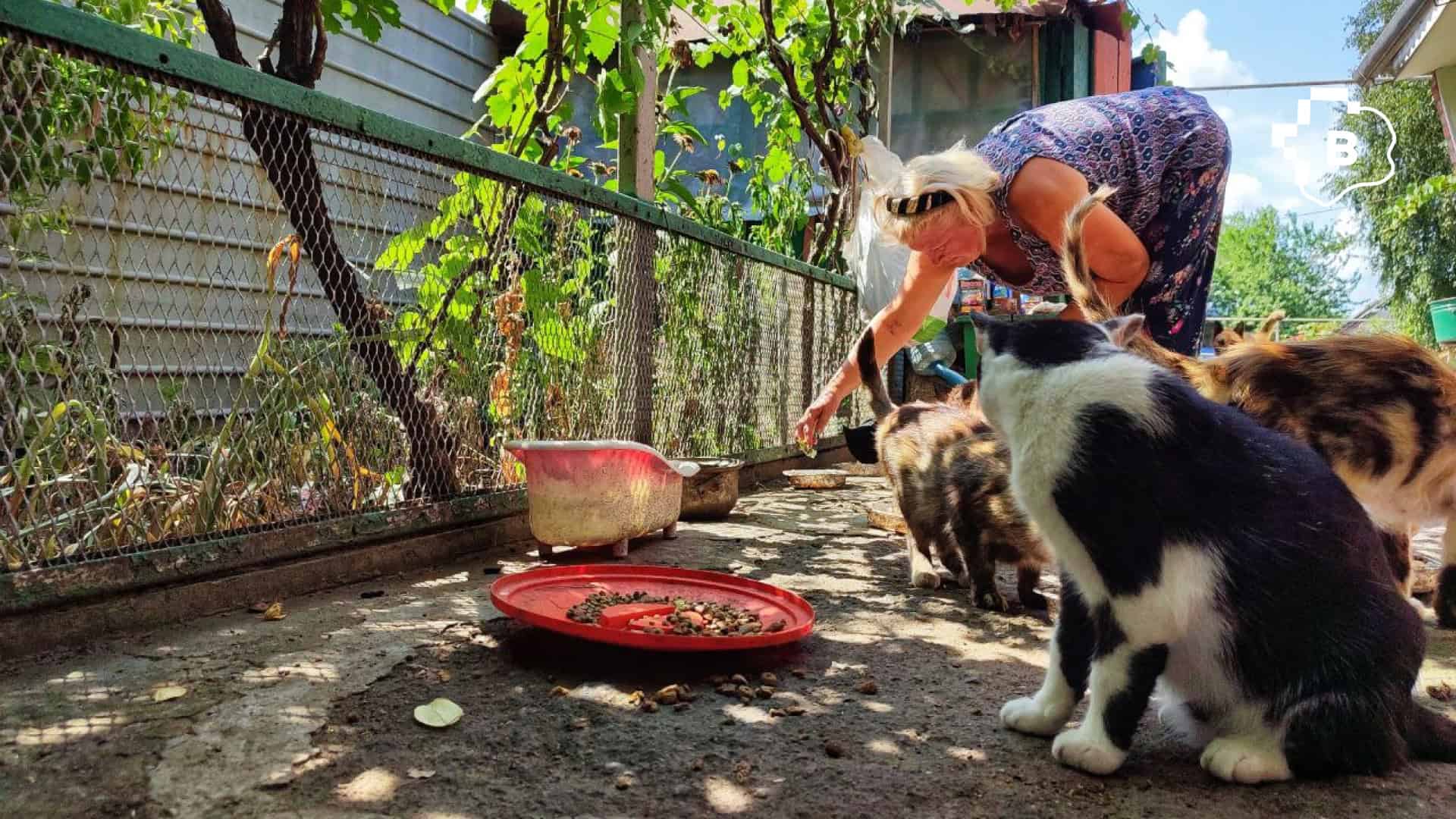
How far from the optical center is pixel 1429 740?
1781mm

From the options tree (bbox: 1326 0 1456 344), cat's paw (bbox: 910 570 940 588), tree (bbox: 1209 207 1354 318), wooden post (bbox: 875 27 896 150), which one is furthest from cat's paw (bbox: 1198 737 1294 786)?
tree (bbox: 1209 207 1354 318)

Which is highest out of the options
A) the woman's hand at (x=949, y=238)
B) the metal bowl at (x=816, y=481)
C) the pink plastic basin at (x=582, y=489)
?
the woman's hand at (x=949, y=238)

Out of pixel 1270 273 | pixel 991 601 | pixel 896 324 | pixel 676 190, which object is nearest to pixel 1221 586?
pixel 991 601

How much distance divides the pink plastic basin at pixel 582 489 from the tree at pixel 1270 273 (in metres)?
53.4

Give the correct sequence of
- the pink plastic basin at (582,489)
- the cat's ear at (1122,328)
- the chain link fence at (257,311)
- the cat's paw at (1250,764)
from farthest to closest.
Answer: the pink plastic basin at (582,489), the chain link fence at (257,311), the cat's ear at (1122,328), the cat's paw at (1250,764)

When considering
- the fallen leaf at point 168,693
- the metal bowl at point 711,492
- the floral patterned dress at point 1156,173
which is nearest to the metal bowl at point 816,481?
the metal bowl at point 711,492

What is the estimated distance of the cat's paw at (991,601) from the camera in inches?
119

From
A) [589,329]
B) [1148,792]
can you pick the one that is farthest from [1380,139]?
[1148,792]

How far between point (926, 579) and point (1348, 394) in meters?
1.44

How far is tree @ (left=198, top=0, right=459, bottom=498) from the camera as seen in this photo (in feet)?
8.62

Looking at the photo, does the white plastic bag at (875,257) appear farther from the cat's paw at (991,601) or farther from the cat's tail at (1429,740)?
the cat's tail at (1429,740)

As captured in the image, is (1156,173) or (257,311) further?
(1156,173)

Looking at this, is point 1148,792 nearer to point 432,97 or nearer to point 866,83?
point 866,83

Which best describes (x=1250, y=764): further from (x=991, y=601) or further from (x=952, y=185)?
(x=952, y=185)
